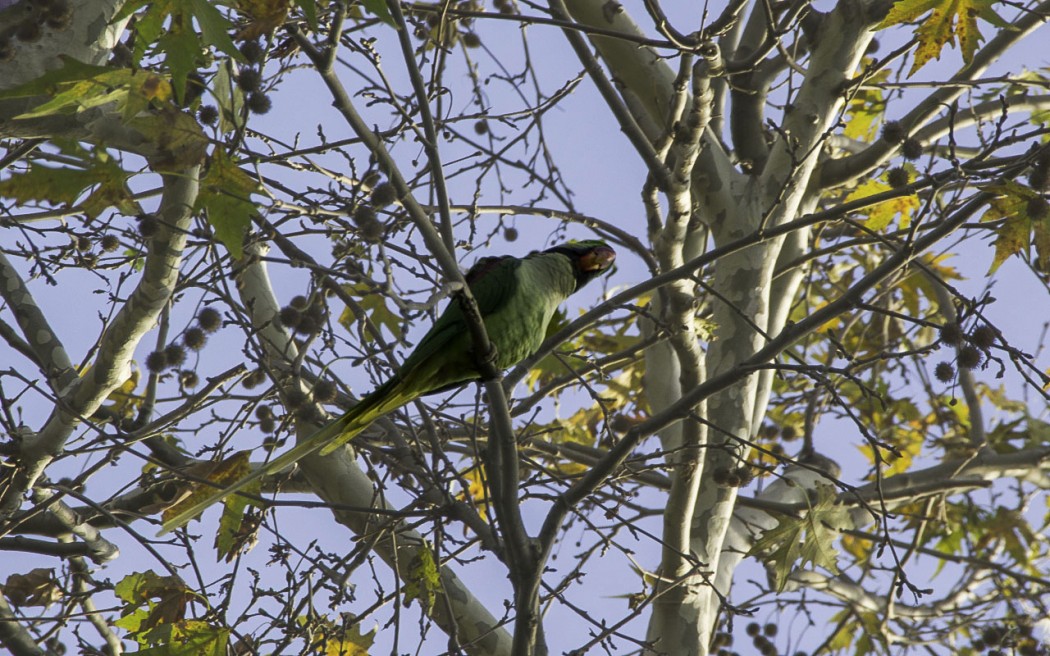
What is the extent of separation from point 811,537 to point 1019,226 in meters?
1.65

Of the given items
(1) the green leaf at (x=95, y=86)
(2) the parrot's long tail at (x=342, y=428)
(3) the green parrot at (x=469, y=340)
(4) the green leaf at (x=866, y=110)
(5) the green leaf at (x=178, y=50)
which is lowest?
(2) the parrot's long tail at (x=342, y=428)

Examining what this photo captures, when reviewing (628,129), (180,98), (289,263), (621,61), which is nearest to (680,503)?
(628,129)

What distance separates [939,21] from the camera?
364cm

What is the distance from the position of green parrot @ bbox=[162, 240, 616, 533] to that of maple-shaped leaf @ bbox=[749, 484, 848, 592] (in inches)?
58.3

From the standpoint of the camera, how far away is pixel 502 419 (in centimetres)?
350

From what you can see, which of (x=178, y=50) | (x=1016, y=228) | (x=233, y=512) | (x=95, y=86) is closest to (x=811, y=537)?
(x=1016, y=228)

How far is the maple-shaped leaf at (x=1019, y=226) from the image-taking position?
11.7 ft

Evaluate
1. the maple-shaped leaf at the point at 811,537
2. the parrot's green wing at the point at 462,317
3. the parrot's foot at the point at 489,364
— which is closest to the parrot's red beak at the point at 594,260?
the parrot's green wing at the point at 462,317

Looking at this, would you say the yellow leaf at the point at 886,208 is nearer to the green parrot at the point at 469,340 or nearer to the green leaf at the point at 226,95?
the green parrot at the point at 469,340

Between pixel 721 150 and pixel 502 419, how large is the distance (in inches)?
115

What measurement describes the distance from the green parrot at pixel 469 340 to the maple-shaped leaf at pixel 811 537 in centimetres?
148

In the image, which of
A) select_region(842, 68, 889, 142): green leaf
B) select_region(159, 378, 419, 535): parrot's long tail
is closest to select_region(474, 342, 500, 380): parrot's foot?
select_region(159, 378, 419, 535): parrot's long tail

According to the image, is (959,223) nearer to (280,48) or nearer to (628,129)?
(628,129)

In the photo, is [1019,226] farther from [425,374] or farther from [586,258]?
[425,374]
